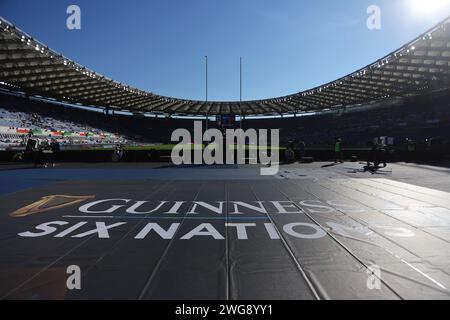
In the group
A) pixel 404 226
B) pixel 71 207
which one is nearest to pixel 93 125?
pixel 71 207

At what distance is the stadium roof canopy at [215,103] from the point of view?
37.6 metres

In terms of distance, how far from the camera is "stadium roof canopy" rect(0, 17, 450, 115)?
3762 centimetres

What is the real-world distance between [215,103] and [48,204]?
217ft

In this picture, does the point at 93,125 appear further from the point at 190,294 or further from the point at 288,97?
the point at 190,294

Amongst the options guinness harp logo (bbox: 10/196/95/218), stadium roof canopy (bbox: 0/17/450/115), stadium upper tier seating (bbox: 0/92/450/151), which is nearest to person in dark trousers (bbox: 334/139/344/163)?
stadium roof canopy (bbox: 0/17/450/115)

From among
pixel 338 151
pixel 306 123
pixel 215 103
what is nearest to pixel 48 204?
pixel 338 151

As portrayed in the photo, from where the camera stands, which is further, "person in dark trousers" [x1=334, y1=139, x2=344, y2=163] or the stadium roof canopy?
the stadium roof canopy

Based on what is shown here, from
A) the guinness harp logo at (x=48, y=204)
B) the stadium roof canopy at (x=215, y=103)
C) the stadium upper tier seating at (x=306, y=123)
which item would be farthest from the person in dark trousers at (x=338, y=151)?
the guinness harp logo at (x=48, y=204)

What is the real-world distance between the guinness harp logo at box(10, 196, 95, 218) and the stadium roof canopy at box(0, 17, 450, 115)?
2566 centimetres

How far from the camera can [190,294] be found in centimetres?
417

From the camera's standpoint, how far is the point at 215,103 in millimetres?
75188

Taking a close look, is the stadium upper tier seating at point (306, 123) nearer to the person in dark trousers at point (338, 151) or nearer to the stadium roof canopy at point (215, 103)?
the stadium roof canopy at point (215, 103)

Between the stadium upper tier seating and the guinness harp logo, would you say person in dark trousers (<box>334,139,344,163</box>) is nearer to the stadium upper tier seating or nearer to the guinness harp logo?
the stadium upper tier seating

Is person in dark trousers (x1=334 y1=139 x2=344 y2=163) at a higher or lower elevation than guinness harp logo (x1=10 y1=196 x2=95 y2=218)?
higher
